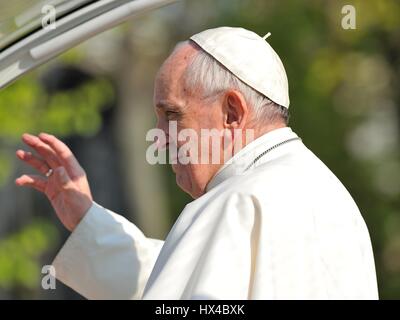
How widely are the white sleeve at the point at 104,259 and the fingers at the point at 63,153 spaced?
0.66 ft

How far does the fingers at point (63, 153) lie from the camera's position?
436cm

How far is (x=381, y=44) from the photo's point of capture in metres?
15.0

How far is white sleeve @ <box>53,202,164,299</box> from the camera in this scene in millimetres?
4648

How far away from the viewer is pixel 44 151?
4.41 metres

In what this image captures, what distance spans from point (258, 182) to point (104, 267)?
4.25 ft

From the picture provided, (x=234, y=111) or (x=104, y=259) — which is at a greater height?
(x=234, y=111)

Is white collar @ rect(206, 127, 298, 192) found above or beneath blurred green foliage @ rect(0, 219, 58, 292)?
above

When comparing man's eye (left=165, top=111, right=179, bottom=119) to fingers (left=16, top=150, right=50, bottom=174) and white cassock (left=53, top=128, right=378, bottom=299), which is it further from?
fingers (left=16, top=150, right=50, bottom=174)

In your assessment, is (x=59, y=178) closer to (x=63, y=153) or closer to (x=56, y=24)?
(x=63, y=153)

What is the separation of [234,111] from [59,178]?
3.28 feet

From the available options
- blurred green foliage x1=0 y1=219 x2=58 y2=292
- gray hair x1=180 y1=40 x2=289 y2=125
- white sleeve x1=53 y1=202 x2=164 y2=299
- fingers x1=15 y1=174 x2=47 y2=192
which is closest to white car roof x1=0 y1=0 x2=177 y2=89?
gray hair x1=180 y1=40 x2=289 y2=125

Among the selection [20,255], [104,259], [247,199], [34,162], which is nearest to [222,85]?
[247,199]

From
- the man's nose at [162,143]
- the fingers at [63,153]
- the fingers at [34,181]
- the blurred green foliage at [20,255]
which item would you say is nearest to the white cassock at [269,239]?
the man's nose at [162,143]
